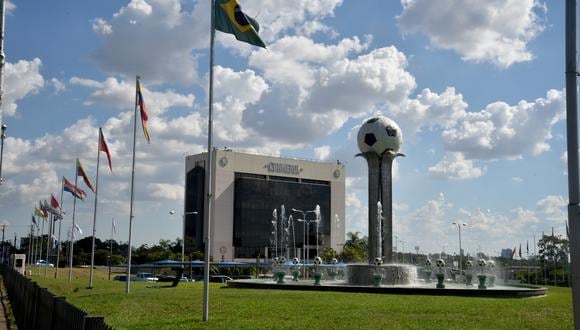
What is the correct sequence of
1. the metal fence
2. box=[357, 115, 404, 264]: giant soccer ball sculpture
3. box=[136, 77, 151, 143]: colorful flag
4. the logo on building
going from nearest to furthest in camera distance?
the metal fence → box=[136, 77, 151, 143]: colorful flag → box=[357, 115, 404, 264]: giant soccer ball sculpture → the logo on building

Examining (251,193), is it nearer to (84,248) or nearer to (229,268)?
(229,268)

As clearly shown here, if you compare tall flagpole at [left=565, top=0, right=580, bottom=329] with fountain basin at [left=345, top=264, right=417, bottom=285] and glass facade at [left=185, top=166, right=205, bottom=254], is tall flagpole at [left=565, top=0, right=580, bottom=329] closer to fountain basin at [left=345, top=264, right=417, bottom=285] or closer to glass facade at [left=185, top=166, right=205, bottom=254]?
fountain basin at [left=345, top=264, right=417, bottom=285]

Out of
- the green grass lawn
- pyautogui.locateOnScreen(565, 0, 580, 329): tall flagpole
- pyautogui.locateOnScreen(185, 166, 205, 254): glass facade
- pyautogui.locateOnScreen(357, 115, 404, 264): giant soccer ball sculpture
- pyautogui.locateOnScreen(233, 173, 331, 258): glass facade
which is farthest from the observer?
pyautogui.locateOnScreen(233, 173, 331, 258): glass facade

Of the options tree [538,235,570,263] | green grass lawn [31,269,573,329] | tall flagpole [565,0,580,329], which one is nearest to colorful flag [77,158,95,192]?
green grass lawn [31,269,573,329]

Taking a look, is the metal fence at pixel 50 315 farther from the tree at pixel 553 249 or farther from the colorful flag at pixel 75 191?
the tree at pixel 553 249

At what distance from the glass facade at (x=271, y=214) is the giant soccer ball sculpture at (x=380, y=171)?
66.5 meters

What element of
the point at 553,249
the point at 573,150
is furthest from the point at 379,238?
the point at 553,249

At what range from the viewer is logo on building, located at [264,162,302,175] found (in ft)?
375

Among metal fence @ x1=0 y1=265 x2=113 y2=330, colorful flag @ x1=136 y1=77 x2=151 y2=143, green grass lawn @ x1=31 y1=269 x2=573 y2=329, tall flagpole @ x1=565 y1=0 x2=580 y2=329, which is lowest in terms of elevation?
green grass lawn @ x1=31 y1=269 x2=573 y2=329

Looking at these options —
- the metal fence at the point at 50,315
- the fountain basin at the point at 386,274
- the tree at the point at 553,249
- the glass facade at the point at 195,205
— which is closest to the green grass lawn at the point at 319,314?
the metal fence at the point at 50,315

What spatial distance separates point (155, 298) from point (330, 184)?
323ft

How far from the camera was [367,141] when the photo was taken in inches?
1556

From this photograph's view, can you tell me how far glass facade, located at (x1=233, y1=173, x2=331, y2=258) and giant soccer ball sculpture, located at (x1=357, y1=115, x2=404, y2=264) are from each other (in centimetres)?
6647

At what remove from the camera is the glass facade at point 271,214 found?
355ft
